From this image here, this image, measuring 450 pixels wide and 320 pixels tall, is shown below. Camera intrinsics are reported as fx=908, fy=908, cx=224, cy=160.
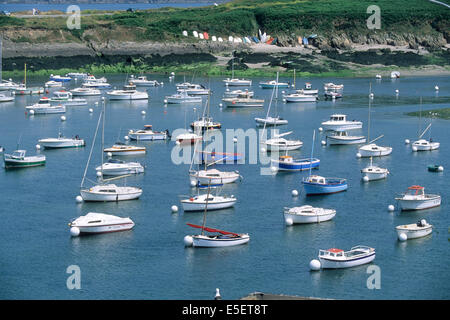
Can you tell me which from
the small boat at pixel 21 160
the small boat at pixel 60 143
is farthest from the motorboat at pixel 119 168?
the small boat at pixel 60 143

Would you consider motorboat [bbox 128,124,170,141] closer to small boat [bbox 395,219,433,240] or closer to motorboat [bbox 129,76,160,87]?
small boat [bbox 395,219,433,240]

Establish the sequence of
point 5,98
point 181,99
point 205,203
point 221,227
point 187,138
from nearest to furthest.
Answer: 1. point 221,227
2. point 205,203
3. point 187,138
4. point 181,99
5. point 5,98

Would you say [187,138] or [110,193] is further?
[187,138]

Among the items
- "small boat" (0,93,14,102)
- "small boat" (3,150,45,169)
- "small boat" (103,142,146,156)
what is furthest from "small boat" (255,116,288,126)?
"small boat" (0,93,14,102)

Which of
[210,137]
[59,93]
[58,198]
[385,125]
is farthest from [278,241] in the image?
[59,93]

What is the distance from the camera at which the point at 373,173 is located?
7238 centimetres

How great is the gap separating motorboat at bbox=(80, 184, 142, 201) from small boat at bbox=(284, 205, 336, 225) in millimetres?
12244

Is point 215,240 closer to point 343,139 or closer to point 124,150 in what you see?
point 124,150

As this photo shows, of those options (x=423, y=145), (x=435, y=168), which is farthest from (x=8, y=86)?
(x=435, y=168)

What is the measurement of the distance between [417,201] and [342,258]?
14301mm

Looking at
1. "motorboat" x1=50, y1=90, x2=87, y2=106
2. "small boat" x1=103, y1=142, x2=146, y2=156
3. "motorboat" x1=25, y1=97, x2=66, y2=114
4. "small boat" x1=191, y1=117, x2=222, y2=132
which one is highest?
"motorboat" x1=50, y1=90, x2=87, y2=106

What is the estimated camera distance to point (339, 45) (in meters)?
176

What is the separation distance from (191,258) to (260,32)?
134592 mm

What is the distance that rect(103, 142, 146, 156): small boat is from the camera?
83188 mm
